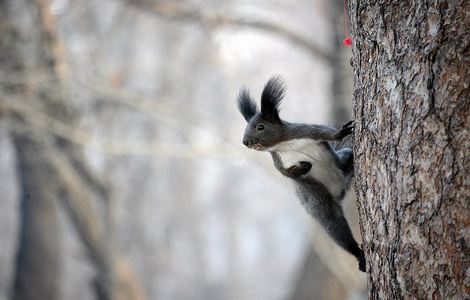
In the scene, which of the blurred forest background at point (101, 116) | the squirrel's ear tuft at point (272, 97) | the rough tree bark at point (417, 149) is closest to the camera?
the rough tree bark at point (417, 149)

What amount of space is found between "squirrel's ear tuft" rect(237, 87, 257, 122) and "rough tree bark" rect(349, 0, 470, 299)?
85 centimetres

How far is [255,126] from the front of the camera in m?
2.83

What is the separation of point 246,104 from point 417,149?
3.84ft

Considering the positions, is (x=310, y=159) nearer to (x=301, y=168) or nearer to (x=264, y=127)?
(x=301, y=168)

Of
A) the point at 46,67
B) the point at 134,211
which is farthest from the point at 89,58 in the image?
the point at 134,211

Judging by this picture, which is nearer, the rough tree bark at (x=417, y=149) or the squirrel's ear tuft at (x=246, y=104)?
the rough tree bark at (x=417, y=149)

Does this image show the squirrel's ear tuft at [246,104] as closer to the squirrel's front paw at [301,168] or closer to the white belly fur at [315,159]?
the white belly fur at [315,159]

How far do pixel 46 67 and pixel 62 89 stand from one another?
0.36 metres

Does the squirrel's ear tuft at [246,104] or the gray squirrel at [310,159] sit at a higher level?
the squirrel's ear tuft at [246,104]

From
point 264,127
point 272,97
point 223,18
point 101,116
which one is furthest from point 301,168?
point 101,116

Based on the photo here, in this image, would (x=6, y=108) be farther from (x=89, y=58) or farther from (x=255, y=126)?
(x=255, y=126)

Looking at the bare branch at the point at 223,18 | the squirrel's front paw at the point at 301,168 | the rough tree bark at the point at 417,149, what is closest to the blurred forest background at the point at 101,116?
the bare branch at the point at 223,18

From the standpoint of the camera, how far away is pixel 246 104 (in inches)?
113

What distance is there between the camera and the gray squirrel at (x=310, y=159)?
2.79m
